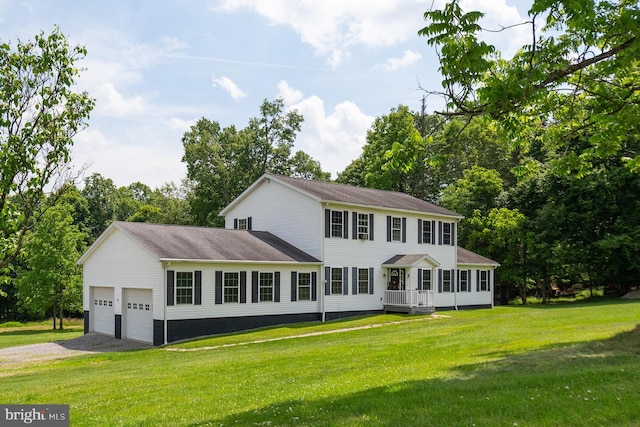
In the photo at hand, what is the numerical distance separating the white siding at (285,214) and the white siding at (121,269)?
8019mm

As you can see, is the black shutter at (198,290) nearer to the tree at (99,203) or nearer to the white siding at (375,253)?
the white siding at (375,253)

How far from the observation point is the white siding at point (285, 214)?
2862 centimetres

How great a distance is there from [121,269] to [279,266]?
687 centimetres

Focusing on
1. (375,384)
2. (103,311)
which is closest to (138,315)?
(103,311)

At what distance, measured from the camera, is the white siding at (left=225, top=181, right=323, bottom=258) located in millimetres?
28616

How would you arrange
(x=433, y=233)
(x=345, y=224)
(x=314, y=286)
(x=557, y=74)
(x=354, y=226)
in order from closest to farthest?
(x=557, y=74), (x=314, y=286), (x=345, y=224), (x=354, y=226), (x=433, y=233)

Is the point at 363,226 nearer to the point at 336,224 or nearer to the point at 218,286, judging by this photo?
the point at 336,224

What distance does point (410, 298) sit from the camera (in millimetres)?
30156

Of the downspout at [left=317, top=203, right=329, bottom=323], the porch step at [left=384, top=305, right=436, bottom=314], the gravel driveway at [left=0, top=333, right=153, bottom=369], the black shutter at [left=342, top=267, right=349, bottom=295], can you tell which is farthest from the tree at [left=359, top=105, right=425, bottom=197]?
the gravel driveway at [left=0, top=333, right=153, bottom=369]

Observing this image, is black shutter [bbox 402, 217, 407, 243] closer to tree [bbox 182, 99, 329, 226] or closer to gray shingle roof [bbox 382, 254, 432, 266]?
gray shingle roof [bbox 382, 254, 432, 266]

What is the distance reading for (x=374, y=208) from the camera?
1196 inches

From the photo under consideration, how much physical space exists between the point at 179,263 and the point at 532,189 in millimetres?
27094

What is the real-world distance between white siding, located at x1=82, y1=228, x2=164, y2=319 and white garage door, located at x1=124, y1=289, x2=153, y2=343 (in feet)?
1.33

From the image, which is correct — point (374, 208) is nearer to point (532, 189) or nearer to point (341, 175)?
point (532, 189)
